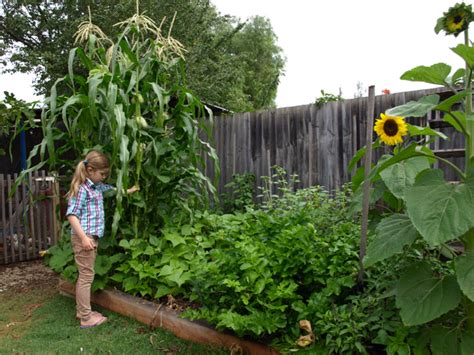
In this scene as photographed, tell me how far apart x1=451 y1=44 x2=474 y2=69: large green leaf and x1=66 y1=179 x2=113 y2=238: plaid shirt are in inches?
108

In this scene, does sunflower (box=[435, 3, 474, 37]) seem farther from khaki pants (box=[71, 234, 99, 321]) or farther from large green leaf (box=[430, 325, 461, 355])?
khaki pants (box=[71, 234, 99, 321])

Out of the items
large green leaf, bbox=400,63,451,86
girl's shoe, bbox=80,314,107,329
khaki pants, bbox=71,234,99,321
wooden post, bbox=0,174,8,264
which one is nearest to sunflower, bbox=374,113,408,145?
large green leaf, bbox=400,63,451,86

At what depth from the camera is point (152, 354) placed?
270 cm

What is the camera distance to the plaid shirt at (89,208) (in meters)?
3.27

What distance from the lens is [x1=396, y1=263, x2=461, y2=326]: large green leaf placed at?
5.62ft

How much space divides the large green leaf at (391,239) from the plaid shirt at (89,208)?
2.28 m

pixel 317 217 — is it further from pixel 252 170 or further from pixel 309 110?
pixel 252 170

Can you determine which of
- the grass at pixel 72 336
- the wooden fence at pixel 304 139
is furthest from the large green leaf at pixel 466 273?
the wooden fence at pixel 304 139

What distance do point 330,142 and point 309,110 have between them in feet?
1.83

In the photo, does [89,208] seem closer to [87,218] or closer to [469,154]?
[87,218]

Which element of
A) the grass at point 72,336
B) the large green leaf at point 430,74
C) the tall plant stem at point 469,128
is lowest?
the grass at point 72,336

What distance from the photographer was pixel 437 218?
5.25 ft

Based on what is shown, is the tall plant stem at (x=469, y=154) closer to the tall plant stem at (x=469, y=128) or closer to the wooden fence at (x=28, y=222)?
the tall plant stem at (x=469, y=128)

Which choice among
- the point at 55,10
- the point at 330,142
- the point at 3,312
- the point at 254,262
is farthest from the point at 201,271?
the point at 55,10
